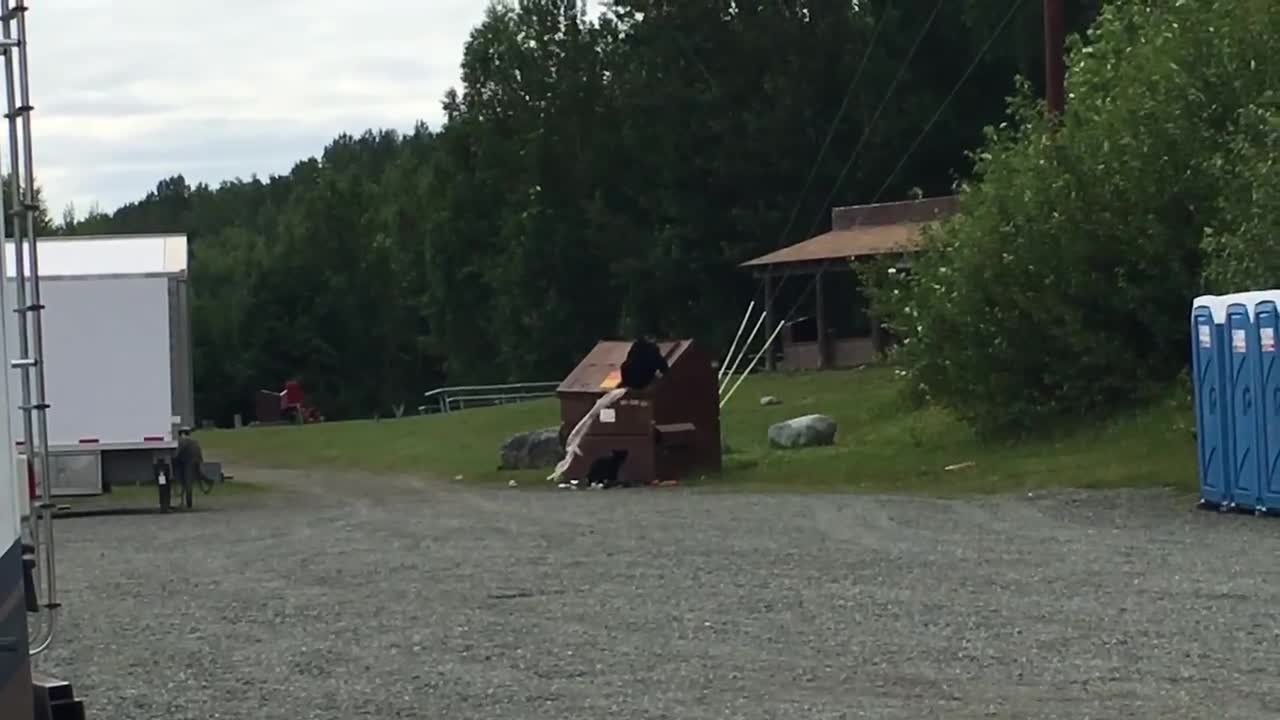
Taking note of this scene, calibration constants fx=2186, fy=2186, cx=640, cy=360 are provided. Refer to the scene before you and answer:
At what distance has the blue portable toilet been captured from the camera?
19641 millimetres

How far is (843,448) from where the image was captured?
31750 millimetres

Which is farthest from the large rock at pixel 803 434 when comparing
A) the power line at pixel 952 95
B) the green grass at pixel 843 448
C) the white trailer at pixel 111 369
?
the power line at pixel 952 95

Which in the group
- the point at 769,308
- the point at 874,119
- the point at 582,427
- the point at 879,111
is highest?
the point at 879,111

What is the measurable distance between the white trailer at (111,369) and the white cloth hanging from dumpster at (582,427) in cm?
517

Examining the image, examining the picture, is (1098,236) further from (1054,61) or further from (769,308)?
(769,308)

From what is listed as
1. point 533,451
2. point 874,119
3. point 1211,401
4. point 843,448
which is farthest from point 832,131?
point 1211,401

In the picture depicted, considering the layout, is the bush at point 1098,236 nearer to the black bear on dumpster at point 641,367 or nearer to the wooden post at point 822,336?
the black bear on dumpster at point 641,367

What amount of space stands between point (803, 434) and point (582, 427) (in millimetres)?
5652

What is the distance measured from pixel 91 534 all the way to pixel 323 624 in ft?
32.4

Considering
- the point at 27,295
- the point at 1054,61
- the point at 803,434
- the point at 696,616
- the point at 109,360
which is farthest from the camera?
the point at 803,434

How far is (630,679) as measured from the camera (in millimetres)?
10672

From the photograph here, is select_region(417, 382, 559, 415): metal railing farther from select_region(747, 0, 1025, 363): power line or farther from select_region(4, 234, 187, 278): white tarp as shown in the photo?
select_region(4, 234, 187, 278): white tarp

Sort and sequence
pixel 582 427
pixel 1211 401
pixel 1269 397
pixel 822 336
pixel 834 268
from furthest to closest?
pixel 834 268
pixel 822 336
pixel 582 427
pixel 1211 401
pixel 1269 397

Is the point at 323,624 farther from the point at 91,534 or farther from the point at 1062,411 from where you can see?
the point at 1062,411
